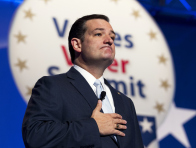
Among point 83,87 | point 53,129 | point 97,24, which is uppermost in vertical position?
point 97,24

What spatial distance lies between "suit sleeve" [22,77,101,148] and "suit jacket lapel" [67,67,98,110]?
13 cm

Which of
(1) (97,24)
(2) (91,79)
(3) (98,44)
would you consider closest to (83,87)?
(2) (91,79)

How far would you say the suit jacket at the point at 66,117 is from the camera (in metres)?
1.29

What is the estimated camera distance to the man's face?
1.66m

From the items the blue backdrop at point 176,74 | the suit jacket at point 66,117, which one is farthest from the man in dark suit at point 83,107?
the blue backdrop at point 176,74

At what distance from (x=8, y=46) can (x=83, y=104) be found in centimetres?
108

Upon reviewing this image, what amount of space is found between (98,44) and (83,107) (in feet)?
1.27

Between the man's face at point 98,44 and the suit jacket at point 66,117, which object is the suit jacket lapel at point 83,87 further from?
the man's face at point 98,44

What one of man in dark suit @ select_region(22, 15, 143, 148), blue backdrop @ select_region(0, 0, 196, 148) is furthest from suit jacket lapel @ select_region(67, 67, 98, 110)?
blue backdrop @ select_region(0, 0, 196, 148)

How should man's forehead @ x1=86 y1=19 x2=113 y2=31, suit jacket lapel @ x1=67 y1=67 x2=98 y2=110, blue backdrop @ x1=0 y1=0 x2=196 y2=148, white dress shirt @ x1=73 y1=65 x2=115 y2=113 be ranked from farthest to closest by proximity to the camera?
blue backdrop @ x1=0 y1=0 x2=196 y2=148
man's forehead @ x1=86 y1=19 x2=113 y2=31
white dress shirt @ x1=73 y1=65 x2=115 y2=113
suit jacket lapel @ x1=67 y1=67 x2=98 y2=110

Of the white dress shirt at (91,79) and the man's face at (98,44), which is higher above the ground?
the man's face at (98,44)

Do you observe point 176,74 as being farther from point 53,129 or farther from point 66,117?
point 53,129

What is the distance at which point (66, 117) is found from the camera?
140cm

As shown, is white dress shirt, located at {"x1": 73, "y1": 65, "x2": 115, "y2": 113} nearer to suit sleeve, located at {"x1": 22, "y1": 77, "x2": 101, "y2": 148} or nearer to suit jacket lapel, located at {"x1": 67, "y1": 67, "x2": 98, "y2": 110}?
suit jacket lapel, located at {"x1": 67, "y1": 67, "x2": 98, "y2": 110}
